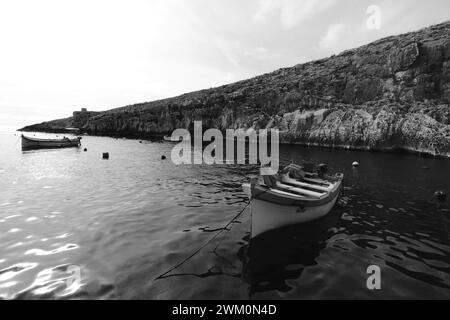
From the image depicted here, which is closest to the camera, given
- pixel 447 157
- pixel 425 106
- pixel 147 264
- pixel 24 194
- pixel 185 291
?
pixel 185 291

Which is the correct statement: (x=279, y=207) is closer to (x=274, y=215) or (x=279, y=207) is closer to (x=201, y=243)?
(x=274, y=215)

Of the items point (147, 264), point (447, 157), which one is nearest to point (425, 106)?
point (447, 157)

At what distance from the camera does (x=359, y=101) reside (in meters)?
64.4

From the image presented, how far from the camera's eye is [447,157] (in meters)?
43.0

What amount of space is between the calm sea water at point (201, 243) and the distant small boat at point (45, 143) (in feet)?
144

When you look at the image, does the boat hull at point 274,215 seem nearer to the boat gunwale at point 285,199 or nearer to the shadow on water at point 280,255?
the boat gunwale at point 285,199

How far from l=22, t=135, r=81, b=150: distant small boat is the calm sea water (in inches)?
1723

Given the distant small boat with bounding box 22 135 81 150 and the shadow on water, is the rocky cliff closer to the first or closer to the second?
the distant small boat with bounding box 22 135 81 150

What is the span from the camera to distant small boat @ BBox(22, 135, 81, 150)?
58344 mm

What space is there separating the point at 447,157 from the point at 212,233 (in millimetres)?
46018

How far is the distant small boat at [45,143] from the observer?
58.3 m

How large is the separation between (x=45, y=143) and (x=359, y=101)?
235 feet
